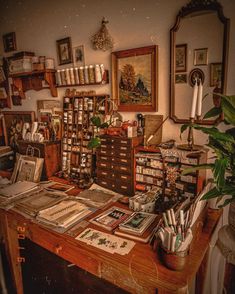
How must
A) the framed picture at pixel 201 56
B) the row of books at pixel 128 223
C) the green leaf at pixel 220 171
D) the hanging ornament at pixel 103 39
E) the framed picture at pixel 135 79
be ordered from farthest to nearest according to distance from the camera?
the hanging ornament at pixel 103 39
the framed picture at pixel 135 79
the framed picture at pixel 201 56
the row of books at pixel 128 223
the green leaf at pixel 220 171

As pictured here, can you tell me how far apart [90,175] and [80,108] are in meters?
0.83

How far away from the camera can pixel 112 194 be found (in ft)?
7.09

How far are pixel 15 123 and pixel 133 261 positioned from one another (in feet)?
9.98

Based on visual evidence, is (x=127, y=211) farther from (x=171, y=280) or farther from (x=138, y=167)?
(x=171, y=280)

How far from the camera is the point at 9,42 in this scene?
3479mm

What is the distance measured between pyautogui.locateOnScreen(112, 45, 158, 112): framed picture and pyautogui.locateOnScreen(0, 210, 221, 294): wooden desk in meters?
1.23

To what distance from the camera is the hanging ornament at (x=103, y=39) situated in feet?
7.66

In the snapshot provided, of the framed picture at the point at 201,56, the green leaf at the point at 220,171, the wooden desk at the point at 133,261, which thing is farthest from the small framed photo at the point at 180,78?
the wooden desk at the point at 133,261

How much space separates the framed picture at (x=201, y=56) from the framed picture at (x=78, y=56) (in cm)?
135

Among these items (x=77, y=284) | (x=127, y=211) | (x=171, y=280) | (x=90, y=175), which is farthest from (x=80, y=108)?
(x=171, y=280)

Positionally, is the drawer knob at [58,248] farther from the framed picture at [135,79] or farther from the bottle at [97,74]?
the bottle at [97,74]

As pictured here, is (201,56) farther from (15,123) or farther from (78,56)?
(15,123)

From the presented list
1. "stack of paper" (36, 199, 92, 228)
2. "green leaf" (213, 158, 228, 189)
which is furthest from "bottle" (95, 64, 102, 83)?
"green leaf" (213, 158, 228, 189)

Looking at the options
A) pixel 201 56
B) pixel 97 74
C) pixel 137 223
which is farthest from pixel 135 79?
pixel 137 223
